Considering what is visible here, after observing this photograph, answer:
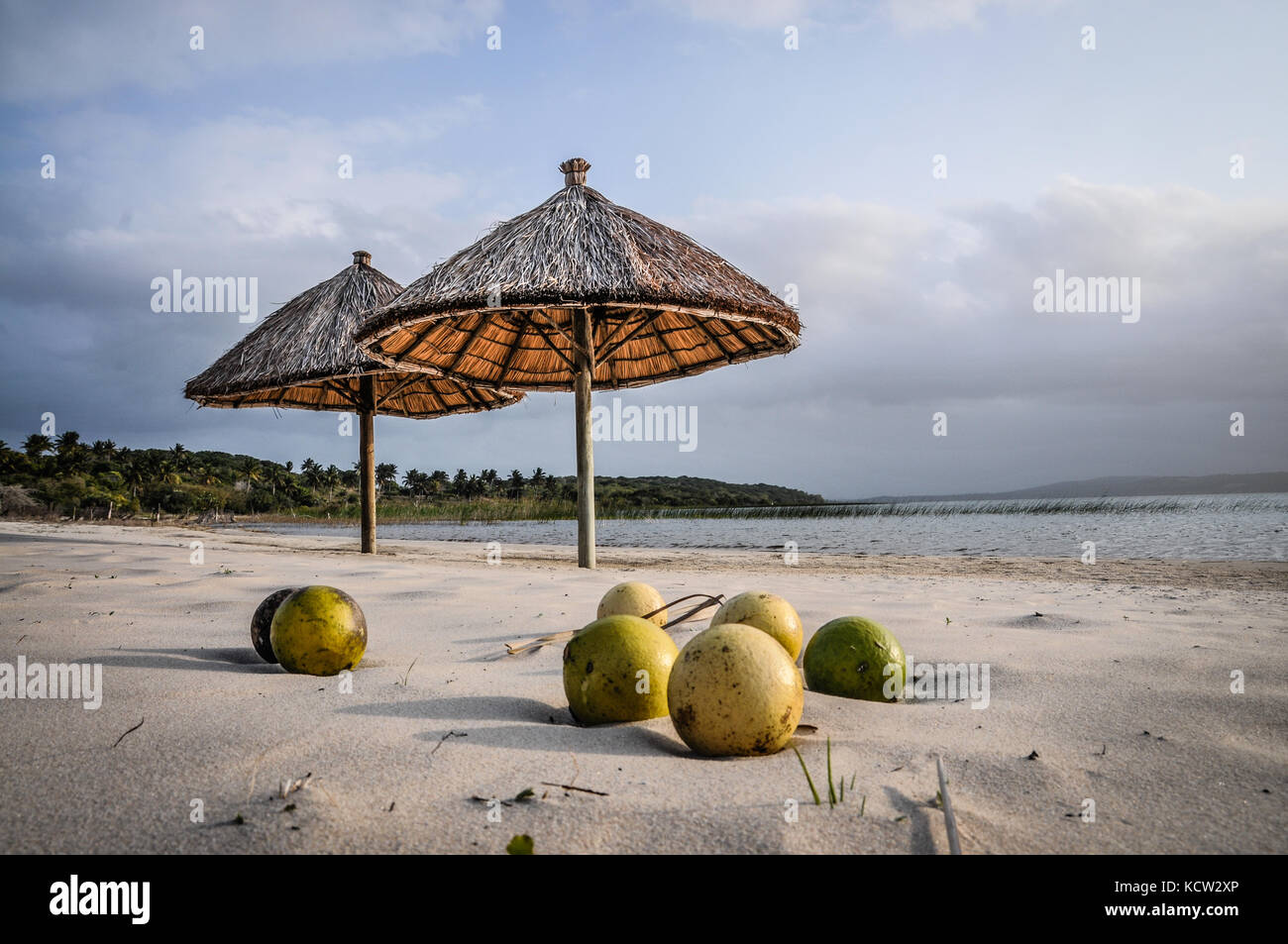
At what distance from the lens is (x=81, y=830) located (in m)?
1.67

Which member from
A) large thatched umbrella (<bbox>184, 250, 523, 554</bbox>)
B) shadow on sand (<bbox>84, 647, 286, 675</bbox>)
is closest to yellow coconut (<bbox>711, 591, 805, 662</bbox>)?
shadow on sand (<bbox>84, 647, 286, 675</bbox>)

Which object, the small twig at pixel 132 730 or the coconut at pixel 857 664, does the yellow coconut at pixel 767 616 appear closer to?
the coconut at pixel 857 664

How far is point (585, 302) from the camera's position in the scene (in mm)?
7594

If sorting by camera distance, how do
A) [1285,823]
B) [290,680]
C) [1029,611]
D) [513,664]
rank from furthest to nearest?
1. [1029,611]
2. [513,664]
3. [290,680]
4. [1285,823]

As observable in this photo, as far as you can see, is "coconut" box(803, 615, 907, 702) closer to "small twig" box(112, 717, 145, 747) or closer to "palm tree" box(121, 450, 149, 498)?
"small twig" box(112, 717, 145, 747)

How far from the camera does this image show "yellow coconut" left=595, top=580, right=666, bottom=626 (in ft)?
11.7

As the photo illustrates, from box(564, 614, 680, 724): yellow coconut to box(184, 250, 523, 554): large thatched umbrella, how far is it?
931 centimetres

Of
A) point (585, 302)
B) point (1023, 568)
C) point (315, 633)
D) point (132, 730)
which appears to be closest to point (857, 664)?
point (315, 633)

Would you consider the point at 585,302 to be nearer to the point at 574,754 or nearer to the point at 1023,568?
the point at 574,754

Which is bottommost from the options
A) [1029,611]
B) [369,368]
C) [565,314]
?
[1029,611]

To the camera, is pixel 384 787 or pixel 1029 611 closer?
pixel 384 787

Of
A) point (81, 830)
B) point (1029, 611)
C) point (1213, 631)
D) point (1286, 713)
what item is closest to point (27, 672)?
point (81, 830)
